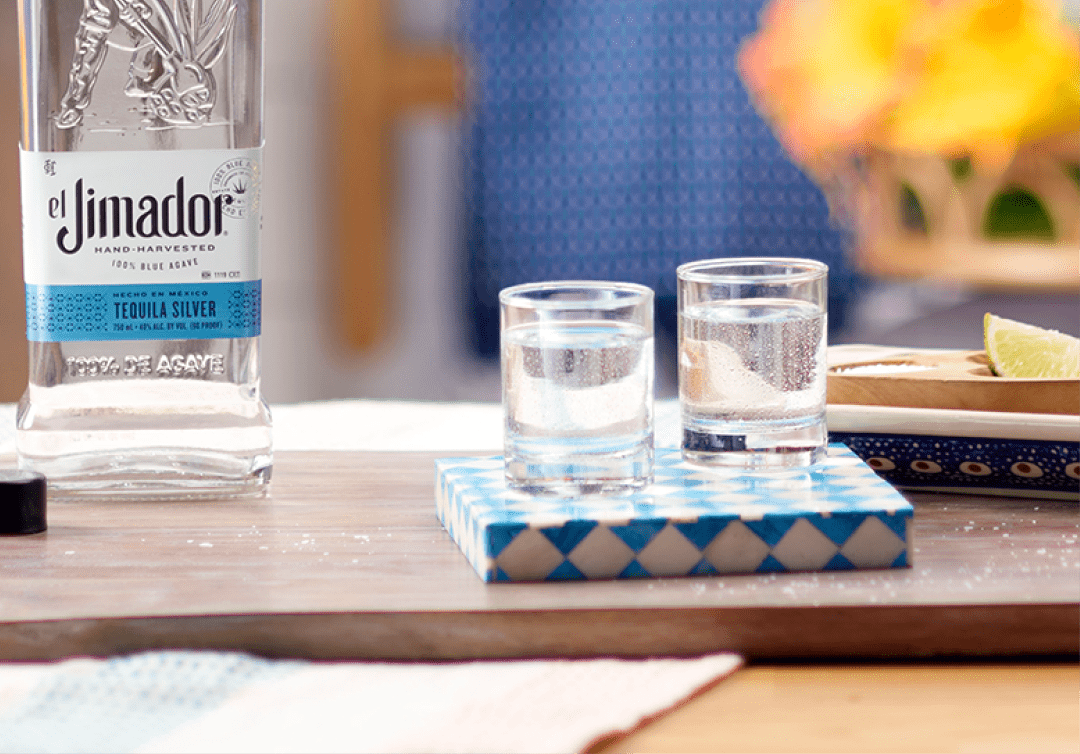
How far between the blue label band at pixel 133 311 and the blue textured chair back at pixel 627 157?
1.88 m

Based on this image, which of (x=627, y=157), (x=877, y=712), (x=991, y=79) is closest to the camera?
(x=877, y=712)

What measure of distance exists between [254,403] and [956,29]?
1794 millimetres

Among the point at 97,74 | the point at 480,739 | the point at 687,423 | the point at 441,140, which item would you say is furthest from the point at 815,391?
the point at 441,140

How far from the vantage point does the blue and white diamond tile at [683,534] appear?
62 cm

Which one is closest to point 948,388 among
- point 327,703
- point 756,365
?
point 756,365

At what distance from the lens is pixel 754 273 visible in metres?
0.74

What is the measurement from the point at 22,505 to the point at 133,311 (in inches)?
5.2

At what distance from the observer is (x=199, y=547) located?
70 centimetres

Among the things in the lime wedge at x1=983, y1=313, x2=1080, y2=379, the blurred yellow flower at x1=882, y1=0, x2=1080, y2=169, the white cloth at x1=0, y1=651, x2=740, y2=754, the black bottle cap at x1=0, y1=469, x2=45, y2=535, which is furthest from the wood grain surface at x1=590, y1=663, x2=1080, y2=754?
the blurred yellow flower at x1=882, y1=0, x2=1080, y2=169

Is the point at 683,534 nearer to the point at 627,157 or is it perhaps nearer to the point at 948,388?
the point at 948,388

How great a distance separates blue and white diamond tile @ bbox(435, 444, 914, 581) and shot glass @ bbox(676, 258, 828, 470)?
0.23 ft

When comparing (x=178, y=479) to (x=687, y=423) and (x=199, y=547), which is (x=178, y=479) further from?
(x=687, y=423)

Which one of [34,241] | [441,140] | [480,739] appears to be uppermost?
[441,140]

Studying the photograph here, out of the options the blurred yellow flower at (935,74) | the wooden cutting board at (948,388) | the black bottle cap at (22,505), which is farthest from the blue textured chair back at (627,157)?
the black bottle cap at (22,505)
